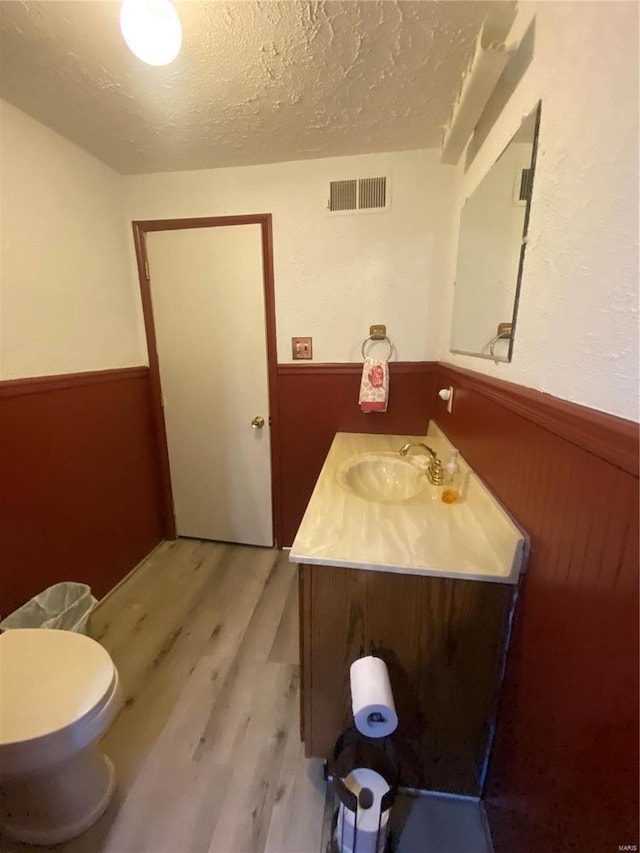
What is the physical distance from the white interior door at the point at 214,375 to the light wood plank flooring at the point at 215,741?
51cm

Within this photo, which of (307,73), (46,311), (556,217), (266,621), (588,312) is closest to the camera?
(588,312)

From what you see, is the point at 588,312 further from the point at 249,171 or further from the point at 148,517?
the point at 148,517

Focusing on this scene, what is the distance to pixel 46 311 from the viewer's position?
1.50 m

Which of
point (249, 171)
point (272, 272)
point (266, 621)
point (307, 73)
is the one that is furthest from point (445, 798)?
point (249, 171)

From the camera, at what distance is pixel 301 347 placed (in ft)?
6.46

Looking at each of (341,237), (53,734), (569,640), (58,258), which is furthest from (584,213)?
(58,258)

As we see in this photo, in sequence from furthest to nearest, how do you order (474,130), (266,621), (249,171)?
(249,171) < (266,621) < (474,130)

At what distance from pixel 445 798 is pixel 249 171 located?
267 centimetres

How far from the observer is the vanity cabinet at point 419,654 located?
880 mm

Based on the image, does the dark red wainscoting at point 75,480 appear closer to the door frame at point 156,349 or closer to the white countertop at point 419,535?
the door frame at point 156,349

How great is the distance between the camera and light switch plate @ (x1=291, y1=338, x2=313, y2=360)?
1.96 m

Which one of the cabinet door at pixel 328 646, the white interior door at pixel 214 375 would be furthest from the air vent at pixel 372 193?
the cabinet door at pixel 328 646

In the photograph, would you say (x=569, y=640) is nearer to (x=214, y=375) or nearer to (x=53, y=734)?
(x=53, y=734)

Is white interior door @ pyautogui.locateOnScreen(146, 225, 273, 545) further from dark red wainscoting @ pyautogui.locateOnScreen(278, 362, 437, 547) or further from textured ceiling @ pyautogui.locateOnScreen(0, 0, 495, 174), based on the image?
textured ceiling @ pyautogui.locateOnScreen(0, 0, 495, 174)
